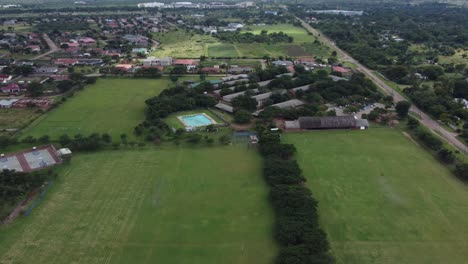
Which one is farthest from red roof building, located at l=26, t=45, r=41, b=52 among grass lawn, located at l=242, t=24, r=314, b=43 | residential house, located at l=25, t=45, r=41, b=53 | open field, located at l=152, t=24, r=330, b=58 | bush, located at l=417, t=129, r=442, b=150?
bush, located at l=417, t=129, r=442, b=150

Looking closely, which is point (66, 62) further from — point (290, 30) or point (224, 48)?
point (290, 30)

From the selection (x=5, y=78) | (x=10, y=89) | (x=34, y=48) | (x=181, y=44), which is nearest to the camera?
(x=10, y=89)

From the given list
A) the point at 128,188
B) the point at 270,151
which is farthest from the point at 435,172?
the point at 128,188

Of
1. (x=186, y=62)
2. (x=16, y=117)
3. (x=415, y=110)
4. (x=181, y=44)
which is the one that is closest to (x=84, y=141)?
(x=16, y=117)

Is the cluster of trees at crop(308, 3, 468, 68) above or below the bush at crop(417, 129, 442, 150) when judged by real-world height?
below

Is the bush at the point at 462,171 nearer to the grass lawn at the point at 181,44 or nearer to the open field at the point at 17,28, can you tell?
the grass lawn at the point at 181,44

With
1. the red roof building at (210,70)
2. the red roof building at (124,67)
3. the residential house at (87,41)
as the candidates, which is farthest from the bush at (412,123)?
the residential house at (87,41)

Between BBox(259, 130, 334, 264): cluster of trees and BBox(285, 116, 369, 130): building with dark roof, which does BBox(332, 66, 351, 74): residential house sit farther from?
BBox(259, 130, 334, 264): cluster of trees
